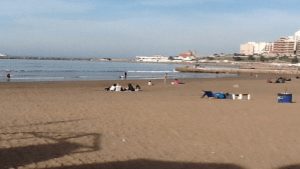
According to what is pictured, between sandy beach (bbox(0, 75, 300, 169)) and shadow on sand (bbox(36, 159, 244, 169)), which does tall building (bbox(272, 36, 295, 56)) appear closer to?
sandy beach (bbox(0, 75, 300, 169))

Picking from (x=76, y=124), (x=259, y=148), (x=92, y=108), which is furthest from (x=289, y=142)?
(x=92, y=108)

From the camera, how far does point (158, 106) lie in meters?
15.7

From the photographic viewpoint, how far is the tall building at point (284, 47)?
190 metres

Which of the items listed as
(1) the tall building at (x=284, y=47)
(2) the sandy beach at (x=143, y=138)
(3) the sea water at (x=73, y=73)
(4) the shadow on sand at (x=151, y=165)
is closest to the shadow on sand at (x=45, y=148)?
(2) the sandy beach at (x=143, y=138)

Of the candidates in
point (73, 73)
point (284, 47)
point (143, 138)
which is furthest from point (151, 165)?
point (284, 47)

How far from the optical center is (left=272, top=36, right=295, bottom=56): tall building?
19025cm

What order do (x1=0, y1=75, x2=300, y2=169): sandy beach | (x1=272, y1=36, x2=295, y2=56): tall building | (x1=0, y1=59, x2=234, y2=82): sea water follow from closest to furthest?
(x1=0, y1=75, x2=300, y2=169): sandy beach
(x1=0, y1=59, x2=234, y2=82): sea water
(x1=272, y1=36, x2=295, y2=56): tall building

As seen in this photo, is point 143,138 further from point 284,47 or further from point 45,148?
point 284,47

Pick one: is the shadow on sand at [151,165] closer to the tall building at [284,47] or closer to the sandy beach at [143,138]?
the sandy beach at [143,138]

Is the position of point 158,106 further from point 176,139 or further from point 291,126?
point 176,139

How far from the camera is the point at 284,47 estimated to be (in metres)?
194

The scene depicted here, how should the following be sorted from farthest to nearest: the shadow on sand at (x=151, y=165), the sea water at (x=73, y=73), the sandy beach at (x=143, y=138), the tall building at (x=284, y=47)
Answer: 1. the tall building at (x=284, y=47)
2. the sea water at (x=73, y=73)
3. the sandy beach at (x=143, y=138)
4. the shadow on sand at (x=151, y=165)

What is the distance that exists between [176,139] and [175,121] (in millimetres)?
2461

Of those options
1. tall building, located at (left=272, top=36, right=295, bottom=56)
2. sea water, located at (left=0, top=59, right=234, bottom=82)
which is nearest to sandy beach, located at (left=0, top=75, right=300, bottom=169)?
sea water, located at (left=0, top=59, right=234, bottom=82)
